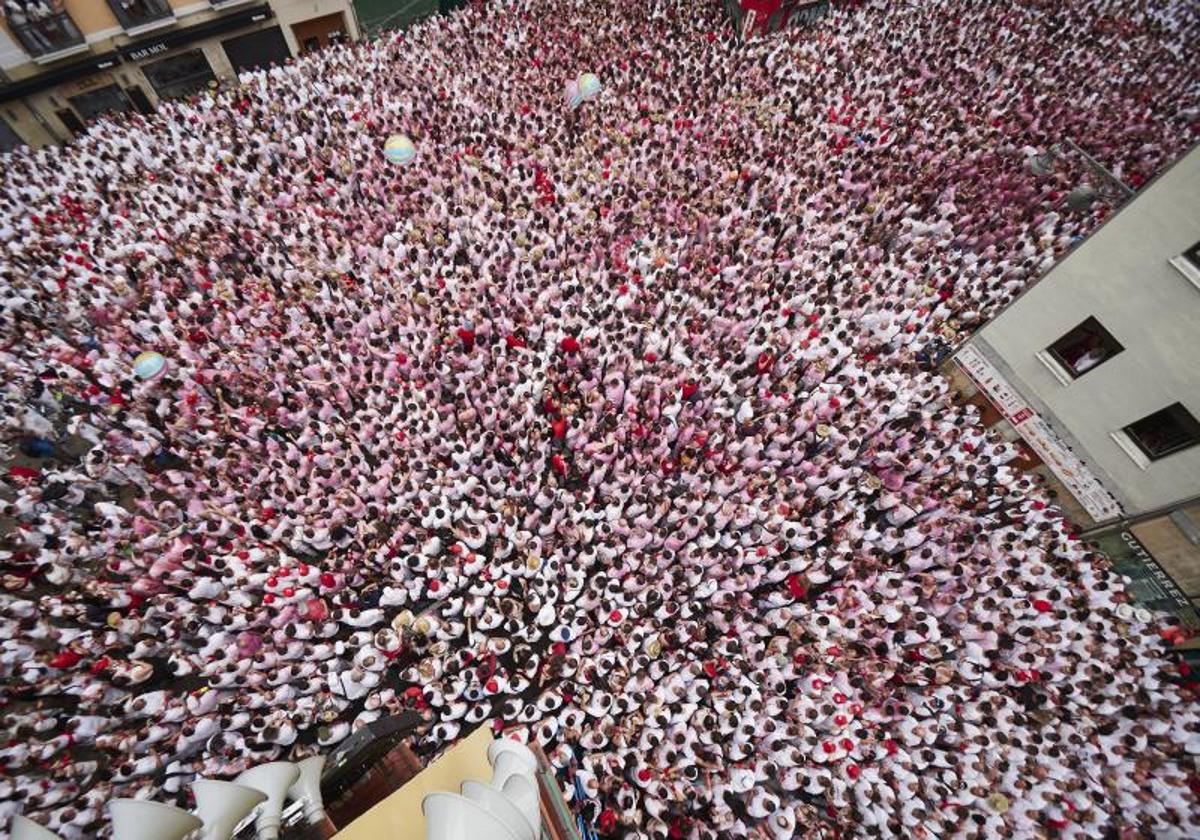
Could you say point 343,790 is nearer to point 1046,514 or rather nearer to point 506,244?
point 506,244

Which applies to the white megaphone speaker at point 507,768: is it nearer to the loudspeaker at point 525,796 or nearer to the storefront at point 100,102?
the loudspeaker at point 525,796

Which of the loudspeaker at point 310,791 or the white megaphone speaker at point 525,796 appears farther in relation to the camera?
the loudspeaker at point 310,791

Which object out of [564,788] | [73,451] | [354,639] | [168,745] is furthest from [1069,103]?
[73,451]

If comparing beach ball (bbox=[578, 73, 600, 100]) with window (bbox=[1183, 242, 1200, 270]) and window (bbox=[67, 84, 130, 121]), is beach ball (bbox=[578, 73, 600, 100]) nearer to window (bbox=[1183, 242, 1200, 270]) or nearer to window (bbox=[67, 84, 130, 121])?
window (bbox=[1183, 242, 1200, 270])

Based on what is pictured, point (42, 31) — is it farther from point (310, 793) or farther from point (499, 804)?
point (499, 804)

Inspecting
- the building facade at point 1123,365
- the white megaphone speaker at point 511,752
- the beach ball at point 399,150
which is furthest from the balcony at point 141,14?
the building facade at point 1123,365
